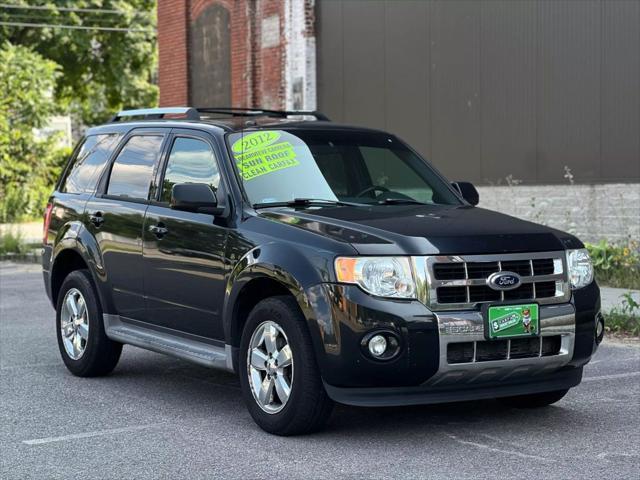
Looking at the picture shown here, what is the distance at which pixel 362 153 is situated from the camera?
799 centimetres

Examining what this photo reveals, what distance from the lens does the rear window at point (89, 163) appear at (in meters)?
9.01

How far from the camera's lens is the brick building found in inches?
627

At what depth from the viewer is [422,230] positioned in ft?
21.5

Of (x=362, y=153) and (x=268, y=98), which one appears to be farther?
(x=268, y=98)

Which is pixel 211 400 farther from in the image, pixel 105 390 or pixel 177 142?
pixel 177 142

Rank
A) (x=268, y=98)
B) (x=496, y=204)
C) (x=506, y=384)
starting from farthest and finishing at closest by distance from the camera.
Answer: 1. (x=268, y=98)
2. (x=496, y=204)
3. (x=506, y=384)

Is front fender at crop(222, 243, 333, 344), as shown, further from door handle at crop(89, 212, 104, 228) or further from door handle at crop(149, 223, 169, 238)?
door handle at crop(89, 212, 104, 228)

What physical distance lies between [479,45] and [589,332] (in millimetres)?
12002

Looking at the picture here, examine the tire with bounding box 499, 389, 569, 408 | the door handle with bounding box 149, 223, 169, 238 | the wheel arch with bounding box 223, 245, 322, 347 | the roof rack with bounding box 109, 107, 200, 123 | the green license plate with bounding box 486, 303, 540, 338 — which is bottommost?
the tire with bounding box 499, 389, 569, 408

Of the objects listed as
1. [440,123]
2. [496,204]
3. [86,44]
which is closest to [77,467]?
[496,204]

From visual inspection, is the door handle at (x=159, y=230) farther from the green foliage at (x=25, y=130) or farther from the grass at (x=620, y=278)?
the green foliage at (x=25, y=130)

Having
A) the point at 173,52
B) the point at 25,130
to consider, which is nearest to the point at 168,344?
the point at 173,52

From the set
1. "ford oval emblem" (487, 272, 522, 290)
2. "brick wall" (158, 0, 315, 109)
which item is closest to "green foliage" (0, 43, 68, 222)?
"brick wall" (158, 0, 315, 109)

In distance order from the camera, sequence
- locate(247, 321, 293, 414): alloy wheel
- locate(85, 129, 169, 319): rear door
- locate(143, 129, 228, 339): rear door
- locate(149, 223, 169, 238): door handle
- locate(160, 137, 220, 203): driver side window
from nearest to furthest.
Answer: locate(247, 321, 293, 414): alloy wheel < locate(143, 129, 228, 339): rear door < locate(160, 137, 220, 203): driver side window < locate(149, 223, 169, 238): door handle < locate(85, 129, 169, 319): rear door
